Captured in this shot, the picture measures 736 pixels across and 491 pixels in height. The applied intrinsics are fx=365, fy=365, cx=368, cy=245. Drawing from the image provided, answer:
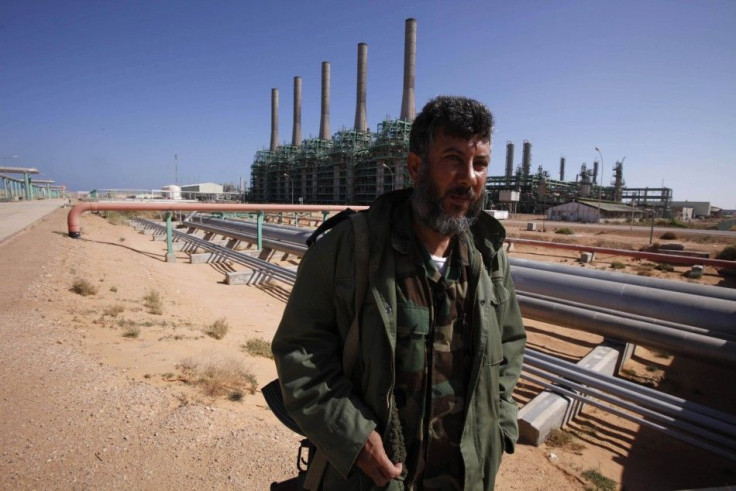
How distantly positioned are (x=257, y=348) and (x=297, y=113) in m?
71.1

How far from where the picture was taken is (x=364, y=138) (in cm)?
5806

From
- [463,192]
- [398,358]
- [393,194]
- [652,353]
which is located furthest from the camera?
[652,353]

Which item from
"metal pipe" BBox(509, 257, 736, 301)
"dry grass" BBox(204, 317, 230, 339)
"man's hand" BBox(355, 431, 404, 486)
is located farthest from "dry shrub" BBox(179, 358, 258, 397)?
"metal pipe" BBox(509, 257, 736, 301)

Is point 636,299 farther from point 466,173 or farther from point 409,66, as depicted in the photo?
point 409,66

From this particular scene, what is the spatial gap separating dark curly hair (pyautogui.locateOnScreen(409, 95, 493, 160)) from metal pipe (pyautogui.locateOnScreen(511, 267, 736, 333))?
4.71 metres

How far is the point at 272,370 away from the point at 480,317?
3876mm

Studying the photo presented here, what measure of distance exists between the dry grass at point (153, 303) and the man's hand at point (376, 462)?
239 inches

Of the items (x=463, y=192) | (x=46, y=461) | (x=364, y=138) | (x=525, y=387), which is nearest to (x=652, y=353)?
(x=525, y=387)

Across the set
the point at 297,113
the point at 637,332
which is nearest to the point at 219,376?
the point at 637,332

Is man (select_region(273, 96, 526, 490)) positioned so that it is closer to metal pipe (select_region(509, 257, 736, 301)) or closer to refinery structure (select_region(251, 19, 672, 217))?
metal pipe (select_region(509, 257, 736, 301))

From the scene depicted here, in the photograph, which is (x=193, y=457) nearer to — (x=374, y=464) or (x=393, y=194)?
(x=374, y=464)

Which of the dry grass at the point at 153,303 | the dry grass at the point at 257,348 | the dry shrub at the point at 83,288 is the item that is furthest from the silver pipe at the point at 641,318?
the dry shrub at the point at 83,288

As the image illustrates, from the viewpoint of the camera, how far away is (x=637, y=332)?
4.61 meters

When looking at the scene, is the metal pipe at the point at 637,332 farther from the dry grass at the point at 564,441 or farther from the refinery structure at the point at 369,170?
the refinery structure at the point at 369,170
